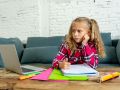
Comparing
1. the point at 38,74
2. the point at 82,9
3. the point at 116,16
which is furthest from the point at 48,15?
the point at 38,74

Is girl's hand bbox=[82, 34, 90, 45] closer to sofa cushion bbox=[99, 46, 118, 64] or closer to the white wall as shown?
sofa cushion bbox=[99, 46, 118, 64]

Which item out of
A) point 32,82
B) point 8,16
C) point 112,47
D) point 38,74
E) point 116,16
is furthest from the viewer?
point 8,16

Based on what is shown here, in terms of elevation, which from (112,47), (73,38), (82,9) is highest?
(82,9)

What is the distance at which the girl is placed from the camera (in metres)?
1.72

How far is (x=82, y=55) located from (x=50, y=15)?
1734 mm

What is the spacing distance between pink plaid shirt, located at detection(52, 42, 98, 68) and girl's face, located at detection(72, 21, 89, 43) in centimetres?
6

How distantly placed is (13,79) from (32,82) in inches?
5.1

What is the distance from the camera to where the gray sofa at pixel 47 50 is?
2.76m

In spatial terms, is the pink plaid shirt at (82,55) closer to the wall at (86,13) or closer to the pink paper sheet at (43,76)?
the pink paper sheet at (43,76)

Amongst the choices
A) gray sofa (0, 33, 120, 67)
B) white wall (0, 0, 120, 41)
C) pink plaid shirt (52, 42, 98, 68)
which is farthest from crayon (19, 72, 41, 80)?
white wall (0, 0, 120, 41)

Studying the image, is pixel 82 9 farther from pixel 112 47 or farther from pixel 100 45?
pixel 100 45

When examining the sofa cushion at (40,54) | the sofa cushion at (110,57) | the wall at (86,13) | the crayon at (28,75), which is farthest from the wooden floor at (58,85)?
the wall at (86,13)

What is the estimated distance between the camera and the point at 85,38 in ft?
5.68

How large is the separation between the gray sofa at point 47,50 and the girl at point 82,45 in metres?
0.96
